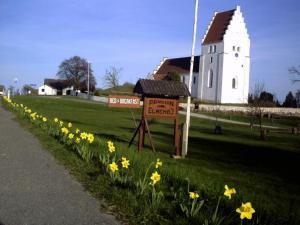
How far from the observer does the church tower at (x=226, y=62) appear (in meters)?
87.8

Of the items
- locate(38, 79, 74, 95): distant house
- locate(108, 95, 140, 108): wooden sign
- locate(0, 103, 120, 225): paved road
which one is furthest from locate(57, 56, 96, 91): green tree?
locate(0, 103, 120, 225): paved road

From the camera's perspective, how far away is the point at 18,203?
6633 mm

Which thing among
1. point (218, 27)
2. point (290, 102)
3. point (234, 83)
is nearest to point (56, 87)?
point (218, 27)

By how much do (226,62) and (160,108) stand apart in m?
75.0

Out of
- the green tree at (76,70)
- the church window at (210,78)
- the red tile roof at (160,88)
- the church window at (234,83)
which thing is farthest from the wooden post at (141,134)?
the green tree at (76,70)

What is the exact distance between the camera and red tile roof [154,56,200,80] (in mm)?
99969

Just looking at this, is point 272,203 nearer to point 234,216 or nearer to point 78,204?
point 234,216

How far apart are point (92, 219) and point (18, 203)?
1.38 m

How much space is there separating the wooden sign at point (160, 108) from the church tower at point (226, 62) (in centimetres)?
7183

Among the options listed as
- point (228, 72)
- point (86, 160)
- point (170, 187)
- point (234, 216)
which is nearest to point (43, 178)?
point (86, 160)

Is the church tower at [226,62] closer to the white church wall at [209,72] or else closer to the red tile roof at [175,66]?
the white church wall at [209,72]

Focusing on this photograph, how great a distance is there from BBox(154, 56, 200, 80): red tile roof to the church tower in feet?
19.8

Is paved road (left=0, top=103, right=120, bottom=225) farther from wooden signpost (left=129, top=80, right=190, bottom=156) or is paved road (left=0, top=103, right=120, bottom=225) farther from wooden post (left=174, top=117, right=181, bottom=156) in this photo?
wooden post (left=174, top=117, right=181, bottom=156)

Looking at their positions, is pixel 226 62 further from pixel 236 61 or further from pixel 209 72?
pixel 209 72
